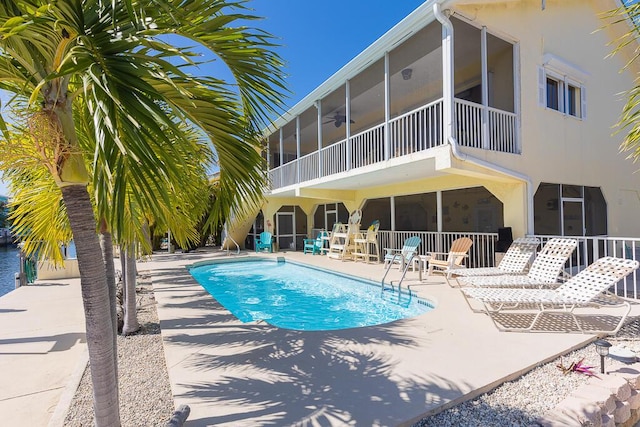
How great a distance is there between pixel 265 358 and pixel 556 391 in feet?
9.41

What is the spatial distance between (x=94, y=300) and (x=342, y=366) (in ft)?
8.02

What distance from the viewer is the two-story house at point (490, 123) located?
7.47 meters

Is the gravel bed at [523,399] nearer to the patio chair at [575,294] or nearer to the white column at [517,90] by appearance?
the patio chair at [575,294]

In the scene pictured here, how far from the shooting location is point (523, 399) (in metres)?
2.88

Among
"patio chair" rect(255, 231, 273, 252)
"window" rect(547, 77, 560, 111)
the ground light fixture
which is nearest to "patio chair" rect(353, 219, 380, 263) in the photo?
"patio chair" rect(255, 231, 273, 252)

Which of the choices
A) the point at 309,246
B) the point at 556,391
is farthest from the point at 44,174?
the point at 309,246

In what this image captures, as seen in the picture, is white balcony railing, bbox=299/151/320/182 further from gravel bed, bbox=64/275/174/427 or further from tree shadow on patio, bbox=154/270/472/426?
gravel bed, bbox=64/275/174/427

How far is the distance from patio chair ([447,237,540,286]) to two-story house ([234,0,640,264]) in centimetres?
86

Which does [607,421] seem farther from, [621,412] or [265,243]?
[265,243]

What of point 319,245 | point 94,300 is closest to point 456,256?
point 319,245

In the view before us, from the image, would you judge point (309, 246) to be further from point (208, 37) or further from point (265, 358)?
point (208, 37)

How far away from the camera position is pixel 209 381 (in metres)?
3.20

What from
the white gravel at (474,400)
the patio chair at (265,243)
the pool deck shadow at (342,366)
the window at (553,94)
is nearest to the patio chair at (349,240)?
the patio chair at (265,243)

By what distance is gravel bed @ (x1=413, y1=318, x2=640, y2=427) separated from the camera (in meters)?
2.58
